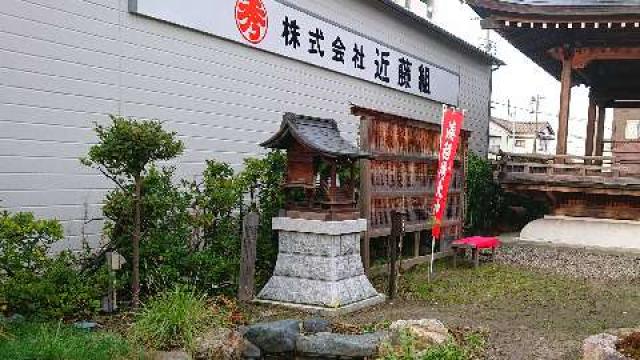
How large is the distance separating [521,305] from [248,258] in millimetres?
4261

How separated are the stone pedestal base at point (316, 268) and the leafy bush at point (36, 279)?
8.76ft

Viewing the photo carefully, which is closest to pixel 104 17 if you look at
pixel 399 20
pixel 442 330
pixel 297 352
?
pixel 297 352

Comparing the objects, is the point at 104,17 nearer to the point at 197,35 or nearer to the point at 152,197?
the point at 197,35

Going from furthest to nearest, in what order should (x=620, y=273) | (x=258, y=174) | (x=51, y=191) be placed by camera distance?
(x=620, y=273) < (x=258, y=174) < (x=51, y=191)

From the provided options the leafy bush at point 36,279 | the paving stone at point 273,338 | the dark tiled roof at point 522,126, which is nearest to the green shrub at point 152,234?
the leafy bush at point 36,279

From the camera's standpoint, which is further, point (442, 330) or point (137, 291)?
point (137, 291)

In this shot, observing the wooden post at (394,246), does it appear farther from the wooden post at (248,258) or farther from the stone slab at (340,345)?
the stone slab at (340,345)

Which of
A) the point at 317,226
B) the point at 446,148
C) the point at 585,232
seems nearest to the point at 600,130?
the point at 585,232

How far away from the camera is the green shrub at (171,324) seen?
656cm

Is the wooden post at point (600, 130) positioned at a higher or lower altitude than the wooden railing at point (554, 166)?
higher

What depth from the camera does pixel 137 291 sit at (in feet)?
26.1

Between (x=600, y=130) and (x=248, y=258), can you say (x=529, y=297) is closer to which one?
(x=248, y=258)

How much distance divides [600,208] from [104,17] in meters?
13.4

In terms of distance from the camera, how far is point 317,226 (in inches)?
354
